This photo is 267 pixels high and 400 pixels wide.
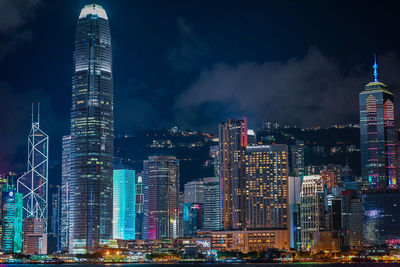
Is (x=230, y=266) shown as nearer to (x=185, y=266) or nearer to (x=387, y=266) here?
(x=185, y=266)

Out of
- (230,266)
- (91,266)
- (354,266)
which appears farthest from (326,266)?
(91,266)

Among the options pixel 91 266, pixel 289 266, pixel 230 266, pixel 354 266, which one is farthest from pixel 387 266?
pixel 91 266

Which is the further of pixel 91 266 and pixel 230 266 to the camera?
pixel 91 266

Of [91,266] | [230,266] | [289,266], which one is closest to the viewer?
[289,266]

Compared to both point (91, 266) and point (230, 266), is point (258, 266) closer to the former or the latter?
point (230, 266)

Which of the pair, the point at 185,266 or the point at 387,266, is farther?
the point at 185,266

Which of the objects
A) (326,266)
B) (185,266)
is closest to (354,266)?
(326,266)

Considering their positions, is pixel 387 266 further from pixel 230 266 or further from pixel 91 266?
pixel 91 266

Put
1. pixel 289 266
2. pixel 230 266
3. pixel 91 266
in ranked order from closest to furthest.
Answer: pixel 289 266
pixel 230 266
pixel 91 266
